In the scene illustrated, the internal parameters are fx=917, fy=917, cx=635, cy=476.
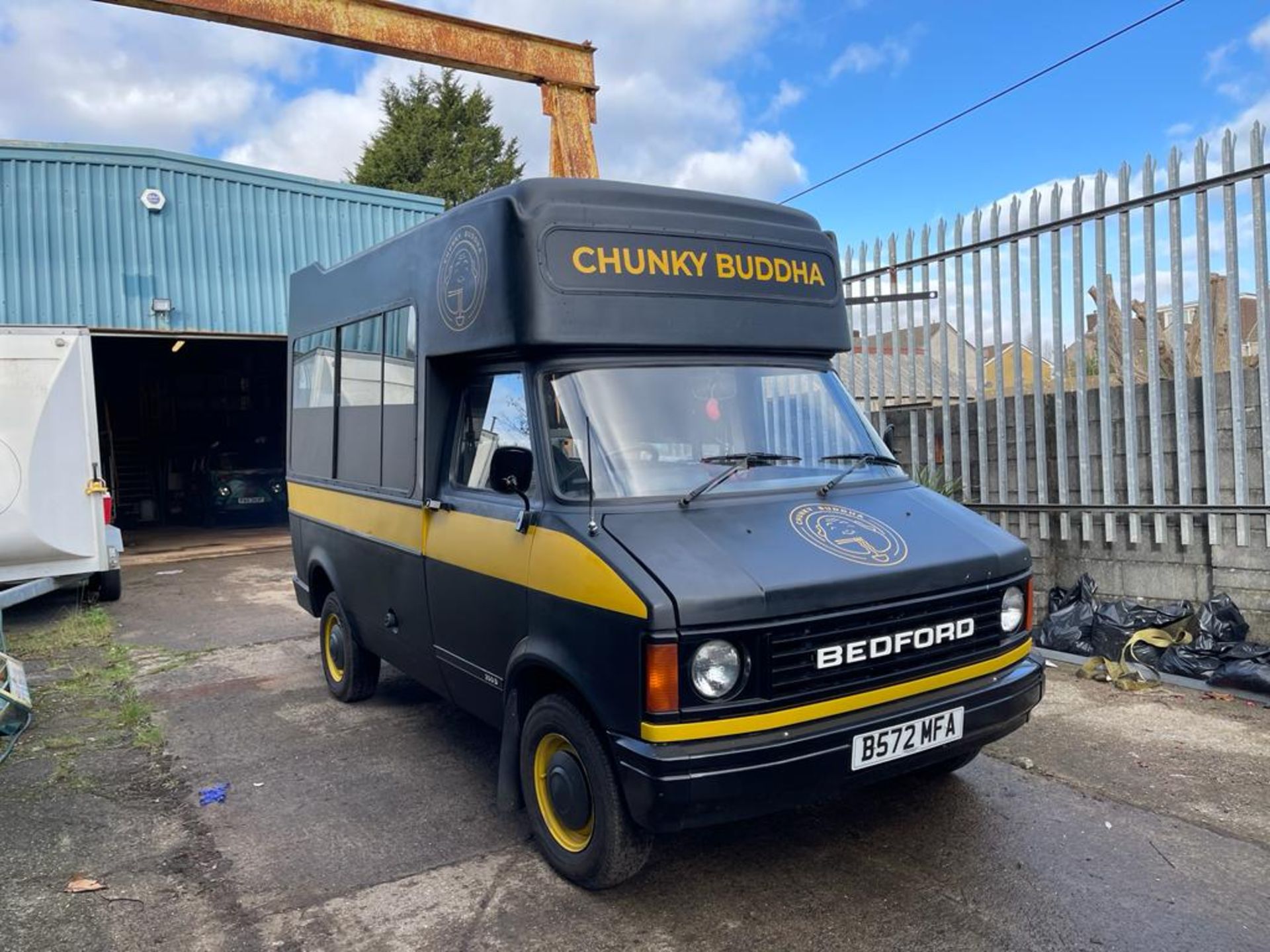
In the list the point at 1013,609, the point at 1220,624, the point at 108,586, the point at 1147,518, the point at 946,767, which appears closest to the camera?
the point at 1013,609

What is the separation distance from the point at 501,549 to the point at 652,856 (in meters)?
1.34

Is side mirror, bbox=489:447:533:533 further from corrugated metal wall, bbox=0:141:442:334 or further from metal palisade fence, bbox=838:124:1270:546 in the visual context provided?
corrugated metal wall, bbox=0:141:442:334

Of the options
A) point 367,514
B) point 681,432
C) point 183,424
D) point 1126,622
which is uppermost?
point 183,424

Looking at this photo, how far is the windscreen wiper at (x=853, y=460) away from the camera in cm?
386

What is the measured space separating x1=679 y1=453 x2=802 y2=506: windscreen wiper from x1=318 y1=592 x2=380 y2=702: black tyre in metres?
3.00

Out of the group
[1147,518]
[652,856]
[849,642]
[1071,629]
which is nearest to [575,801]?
[652,856]

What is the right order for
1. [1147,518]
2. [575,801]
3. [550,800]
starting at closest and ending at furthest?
[575,801]
[550,800]
[1147,518]

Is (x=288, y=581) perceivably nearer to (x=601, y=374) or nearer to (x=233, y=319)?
(x=233, y=319)

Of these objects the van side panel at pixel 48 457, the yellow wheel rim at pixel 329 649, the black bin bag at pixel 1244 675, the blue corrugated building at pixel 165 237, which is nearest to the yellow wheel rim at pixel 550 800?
the yellow wheel rim at pixel 329 649

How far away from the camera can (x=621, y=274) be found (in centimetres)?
370

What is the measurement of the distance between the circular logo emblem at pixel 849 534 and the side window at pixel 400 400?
1.99 metres

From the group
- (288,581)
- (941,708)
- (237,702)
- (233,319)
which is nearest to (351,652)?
(237,702)

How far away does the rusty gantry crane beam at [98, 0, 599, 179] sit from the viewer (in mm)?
9453

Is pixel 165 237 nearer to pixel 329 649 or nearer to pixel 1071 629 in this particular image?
pixel 329 649
